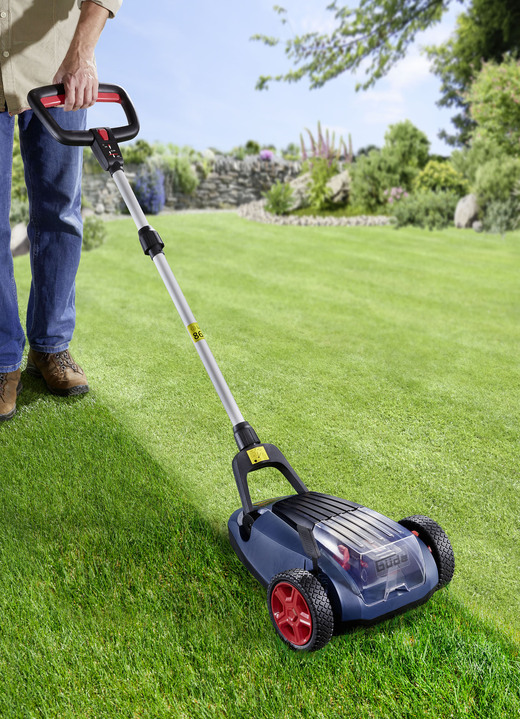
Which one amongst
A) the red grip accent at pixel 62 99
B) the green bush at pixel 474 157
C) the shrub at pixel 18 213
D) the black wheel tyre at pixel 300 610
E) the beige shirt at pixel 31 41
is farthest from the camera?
the green bush at pixel 474 157

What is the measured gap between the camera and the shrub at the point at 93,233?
290 inches

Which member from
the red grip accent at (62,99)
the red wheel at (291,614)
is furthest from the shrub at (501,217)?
the red wheel at (291,614)

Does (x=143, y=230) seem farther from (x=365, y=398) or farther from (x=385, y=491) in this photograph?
(x=365, y=398)

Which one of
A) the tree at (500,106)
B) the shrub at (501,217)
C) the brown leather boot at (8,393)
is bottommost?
the shrub at (501,217)

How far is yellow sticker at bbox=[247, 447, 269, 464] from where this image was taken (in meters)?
1.91

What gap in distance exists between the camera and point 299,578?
1506 mm

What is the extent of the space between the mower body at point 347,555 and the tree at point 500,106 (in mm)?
10959

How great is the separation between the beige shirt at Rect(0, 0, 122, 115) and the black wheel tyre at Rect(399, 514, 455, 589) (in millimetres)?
2168

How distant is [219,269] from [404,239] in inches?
129

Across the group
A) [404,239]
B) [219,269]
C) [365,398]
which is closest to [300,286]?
[219,269]

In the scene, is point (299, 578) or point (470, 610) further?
point (470, 610)

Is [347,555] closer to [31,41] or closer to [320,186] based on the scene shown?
[31,41]

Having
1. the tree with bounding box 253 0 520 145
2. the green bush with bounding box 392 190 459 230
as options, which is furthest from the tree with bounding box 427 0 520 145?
the green bush with bounding box 392 190 459 230

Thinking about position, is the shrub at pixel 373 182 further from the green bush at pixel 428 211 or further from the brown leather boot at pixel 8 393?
the brown leather boot at pixel 8 393
